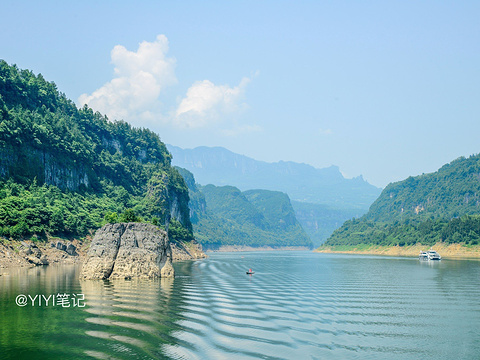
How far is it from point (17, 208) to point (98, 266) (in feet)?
185

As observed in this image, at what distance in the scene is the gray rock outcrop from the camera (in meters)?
69.2

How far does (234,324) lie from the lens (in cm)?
3578

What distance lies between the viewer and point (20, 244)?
102938 mm

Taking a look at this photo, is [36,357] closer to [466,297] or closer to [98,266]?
[98,266]

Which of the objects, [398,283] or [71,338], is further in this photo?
[398,283]

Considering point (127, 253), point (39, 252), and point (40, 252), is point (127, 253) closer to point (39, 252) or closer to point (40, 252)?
point (39, 252)

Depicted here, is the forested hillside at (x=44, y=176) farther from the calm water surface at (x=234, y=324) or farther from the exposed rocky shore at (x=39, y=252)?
the calm water surface at (x=234, y=324)

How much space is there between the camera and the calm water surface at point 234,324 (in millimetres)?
28016

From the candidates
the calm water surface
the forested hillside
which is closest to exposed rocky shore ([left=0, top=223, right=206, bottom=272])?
the forested hillside

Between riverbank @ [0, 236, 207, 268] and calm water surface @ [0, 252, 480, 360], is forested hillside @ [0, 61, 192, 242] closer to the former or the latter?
riverbank @ [0, 236, 207, 268]

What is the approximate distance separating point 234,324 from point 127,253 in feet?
129

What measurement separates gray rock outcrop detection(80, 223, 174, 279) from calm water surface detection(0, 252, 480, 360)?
9643 mm

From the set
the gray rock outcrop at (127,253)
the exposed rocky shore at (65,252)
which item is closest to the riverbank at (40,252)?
the exposed rocky shore at (65,252)

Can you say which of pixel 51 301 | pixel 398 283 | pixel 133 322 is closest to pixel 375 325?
pixel 133 322
